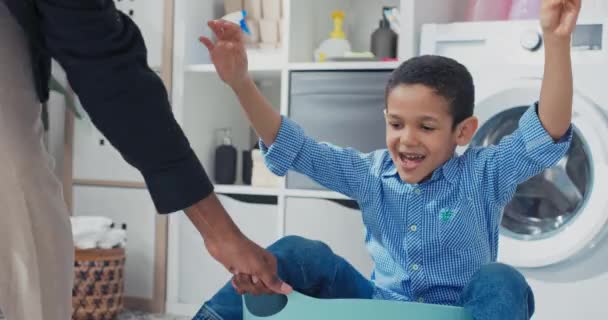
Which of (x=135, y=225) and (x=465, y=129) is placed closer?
(x=465, y=129)

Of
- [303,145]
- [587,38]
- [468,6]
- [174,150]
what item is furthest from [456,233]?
[468,6]

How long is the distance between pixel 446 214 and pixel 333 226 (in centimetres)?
88

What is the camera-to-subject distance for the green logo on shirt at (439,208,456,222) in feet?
4.20

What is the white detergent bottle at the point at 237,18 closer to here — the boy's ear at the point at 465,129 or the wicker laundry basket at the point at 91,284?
the wicker laundry basket at the point at 91,284

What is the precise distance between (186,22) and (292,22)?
32 cm

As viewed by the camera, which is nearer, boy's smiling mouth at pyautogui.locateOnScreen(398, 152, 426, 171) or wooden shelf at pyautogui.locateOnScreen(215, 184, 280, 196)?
boy's smiling mouth at pyautogui.locateOnScreen(398, 152, 426, 171)

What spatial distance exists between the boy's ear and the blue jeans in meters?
0.25

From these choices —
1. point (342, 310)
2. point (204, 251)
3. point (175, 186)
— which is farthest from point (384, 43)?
point (175, 186)

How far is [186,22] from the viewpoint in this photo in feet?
7.65

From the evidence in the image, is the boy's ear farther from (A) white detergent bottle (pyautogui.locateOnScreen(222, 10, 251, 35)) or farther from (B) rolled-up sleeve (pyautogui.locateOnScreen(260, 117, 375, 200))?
(A) white detergent bottle (pyautogui.locateOnScreen(222, 10, 251, 35))

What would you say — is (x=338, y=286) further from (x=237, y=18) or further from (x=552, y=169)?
(x=237, y=18)

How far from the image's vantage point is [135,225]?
7.83ft

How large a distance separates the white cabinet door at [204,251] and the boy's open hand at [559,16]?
1.25 meters

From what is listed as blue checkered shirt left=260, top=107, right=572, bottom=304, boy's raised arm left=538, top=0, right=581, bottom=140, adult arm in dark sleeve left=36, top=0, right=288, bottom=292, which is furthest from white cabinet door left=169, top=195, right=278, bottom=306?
adult arm in dark sleeve left=36, top=0, right=288, bottom=292
